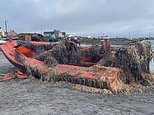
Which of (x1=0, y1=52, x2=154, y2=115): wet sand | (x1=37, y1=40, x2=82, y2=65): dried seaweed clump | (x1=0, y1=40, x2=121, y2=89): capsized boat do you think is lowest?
(x1=0, y1=52, x2=154, y2=115): wet sand

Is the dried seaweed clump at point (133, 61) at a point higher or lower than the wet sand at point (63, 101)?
higher

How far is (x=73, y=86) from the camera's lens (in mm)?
9984

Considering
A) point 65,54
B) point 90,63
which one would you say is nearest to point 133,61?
point 90,63

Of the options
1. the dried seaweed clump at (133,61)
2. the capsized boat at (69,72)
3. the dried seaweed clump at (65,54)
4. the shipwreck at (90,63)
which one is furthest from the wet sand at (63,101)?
the dried seaweed clump at (65,54)

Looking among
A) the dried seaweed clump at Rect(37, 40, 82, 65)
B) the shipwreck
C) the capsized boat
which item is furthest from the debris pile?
the dried seaweed clump at Rect(37, 40, 82, 65)

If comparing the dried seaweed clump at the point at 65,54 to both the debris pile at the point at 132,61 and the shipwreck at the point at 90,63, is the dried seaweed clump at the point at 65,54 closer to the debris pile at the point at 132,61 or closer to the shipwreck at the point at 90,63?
the shipwreck at the point at 90,63

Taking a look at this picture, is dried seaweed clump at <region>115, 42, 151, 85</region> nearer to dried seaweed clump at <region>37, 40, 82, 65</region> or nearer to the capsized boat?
the capsized boat

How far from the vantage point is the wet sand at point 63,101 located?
712cm

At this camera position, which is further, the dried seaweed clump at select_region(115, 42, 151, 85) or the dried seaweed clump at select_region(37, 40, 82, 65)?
the dried seaweed clump at select_region(37, 40, 82, 65)

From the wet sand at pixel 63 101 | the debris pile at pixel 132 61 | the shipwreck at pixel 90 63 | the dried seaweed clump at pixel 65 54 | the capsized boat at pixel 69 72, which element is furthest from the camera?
the dried seaweed clump at pixel 65 54

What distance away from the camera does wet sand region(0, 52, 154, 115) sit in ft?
23.4

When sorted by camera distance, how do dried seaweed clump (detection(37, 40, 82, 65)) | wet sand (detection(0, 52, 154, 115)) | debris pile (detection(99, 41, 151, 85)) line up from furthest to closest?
dried seaweed clump (detection(37, 40, 82, 65)), debris pile (detection(99, 41, 151, 85)), wet sand (detection(0, 52, 154, 115))

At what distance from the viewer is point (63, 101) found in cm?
811

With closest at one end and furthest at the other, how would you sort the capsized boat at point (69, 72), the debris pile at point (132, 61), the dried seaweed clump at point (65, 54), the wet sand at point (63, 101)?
the wet sand at point (63, 101)
the capsized boat at point (69, 72)
the debris pile at point (132, 61)
the dried seaweed clump at point (65, 54)
